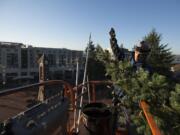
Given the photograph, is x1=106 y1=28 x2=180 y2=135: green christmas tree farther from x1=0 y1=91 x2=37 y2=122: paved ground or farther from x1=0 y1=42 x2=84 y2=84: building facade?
x1=0 y1=42 x2=84 y2=84: building facade

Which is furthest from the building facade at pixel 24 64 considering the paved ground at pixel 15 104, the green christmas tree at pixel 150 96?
the green christmas tree at pixel 150 96

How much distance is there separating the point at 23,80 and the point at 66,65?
48.6 ft

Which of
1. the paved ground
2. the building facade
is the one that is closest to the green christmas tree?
the paved ground

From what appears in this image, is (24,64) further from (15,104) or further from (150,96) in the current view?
(150,96)

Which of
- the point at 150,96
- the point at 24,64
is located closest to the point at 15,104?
the point at 150,96

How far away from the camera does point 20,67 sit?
209 feet

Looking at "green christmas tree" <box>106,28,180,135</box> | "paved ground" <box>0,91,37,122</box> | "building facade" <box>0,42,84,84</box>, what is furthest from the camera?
"building facade" <box>0,42,84,84</box>

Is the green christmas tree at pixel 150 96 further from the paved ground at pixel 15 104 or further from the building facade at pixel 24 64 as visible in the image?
the building facade at pixel 24 64

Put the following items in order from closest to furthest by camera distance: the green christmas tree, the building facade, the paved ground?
1. the green christmas tree
2. the paved ground
3. the building facade

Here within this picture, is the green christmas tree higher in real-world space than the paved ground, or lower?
higher

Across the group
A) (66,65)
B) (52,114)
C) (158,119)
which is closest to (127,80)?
(158,119)

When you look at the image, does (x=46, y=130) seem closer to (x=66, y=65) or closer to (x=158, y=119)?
(x=158, y=119)

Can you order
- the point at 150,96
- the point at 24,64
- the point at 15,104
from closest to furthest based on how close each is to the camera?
1. the point at 150,96
2. the point at 15,104
3. the point at 24,64

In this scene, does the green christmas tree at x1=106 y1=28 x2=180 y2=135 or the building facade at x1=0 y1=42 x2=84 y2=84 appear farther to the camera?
the building facade at x1=0 y1=42 x2=84 y2=84
